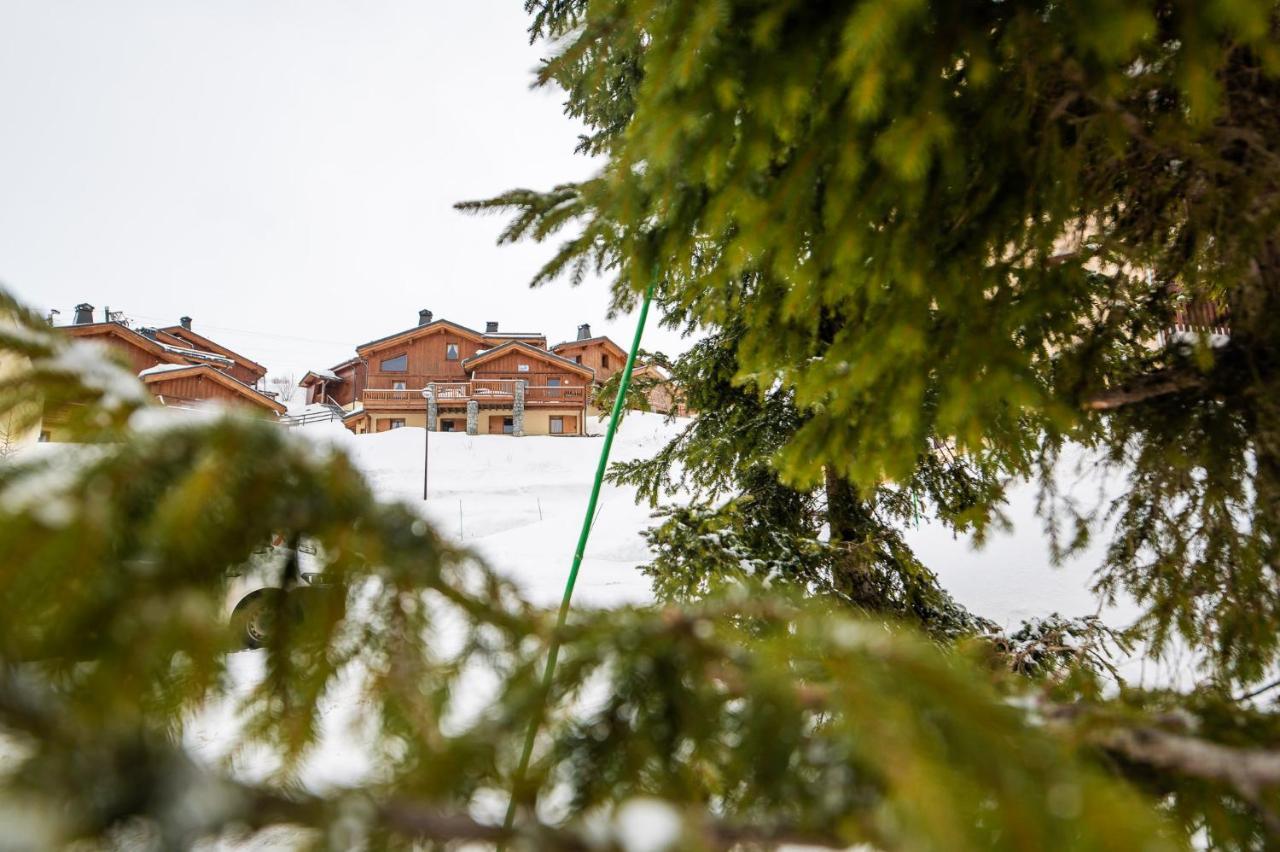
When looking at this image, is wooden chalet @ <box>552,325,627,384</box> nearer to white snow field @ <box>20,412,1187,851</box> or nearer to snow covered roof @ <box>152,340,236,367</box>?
white snow field @ <box>20,412,1187,851</box>

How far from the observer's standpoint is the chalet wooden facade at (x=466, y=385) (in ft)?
97.2

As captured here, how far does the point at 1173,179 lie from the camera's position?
6.50 ft

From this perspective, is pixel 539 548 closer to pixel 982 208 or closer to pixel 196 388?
pixel 982 208

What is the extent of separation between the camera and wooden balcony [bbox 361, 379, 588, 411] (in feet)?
96.9

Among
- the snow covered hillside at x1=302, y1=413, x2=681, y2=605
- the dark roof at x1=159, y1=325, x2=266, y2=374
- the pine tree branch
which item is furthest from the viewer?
the dark roof at x1=159, y1=325, x2=266, y2=374

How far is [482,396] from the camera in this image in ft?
97.2

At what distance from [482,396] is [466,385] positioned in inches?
43.9

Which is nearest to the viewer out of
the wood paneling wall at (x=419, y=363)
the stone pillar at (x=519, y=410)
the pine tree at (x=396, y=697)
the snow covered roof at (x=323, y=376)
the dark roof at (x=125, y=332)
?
the pine tree at (x=396, y=697)

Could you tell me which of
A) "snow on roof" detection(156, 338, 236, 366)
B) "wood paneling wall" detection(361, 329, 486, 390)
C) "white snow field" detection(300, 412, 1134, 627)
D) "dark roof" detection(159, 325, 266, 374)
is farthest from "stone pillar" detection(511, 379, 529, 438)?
"dark roof" detection(159, 325, 266, 374)

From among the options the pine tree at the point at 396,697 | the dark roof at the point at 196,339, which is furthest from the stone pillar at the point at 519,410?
the pine tree at the point at 396,697

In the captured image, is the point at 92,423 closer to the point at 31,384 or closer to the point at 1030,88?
the point at 31,384

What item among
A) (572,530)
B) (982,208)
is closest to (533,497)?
(572,530)

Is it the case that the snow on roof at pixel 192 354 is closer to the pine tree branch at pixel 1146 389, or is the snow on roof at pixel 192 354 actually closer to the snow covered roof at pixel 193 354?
the snow covered roof at pixel 193 354

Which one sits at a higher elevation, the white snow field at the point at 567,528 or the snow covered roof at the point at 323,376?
the snow covered roof at the point at 323,376
